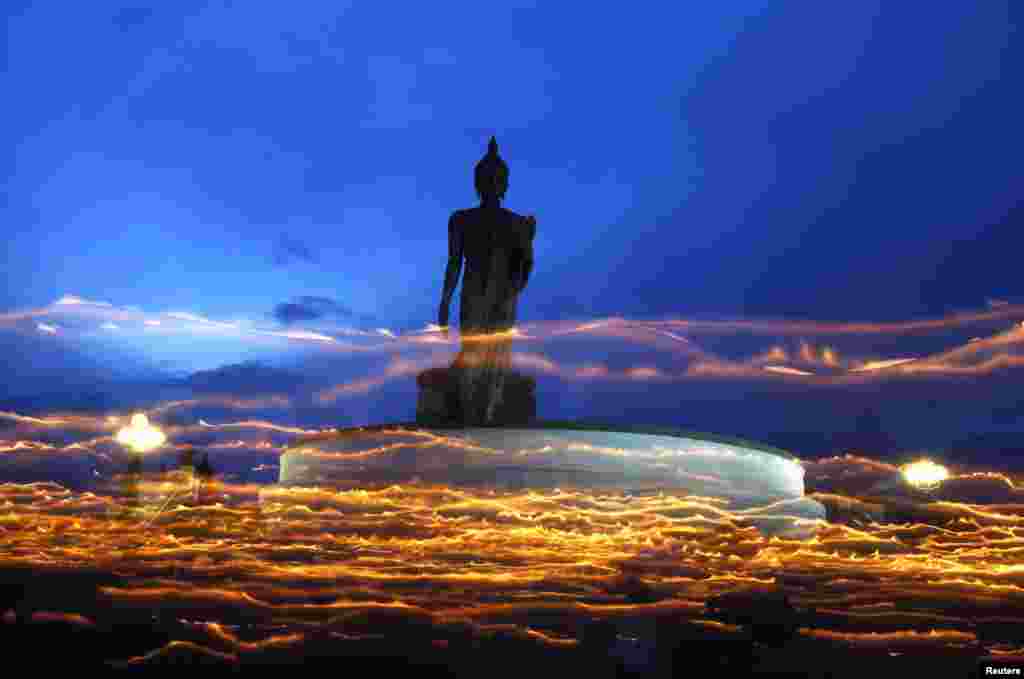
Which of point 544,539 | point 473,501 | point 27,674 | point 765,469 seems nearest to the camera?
point 27,674

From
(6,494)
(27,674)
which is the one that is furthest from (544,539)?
(6,494)

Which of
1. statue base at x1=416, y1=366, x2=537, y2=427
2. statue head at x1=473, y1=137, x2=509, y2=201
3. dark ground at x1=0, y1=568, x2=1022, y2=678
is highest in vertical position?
statue head at x1=473, y1=137, x2=509, y2=201

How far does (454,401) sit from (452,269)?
2093 mm

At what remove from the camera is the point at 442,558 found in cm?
902

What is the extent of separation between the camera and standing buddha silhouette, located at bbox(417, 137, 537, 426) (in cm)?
1303

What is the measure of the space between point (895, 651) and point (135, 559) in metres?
6.14

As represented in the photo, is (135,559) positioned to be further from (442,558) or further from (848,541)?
(848,541)

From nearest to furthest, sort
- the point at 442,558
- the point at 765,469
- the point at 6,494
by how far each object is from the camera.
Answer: the point at 442,558
the point at 765,469
the point at 6,494

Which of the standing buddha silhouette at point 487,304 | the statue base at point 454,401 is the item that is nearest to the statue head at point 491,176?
the standing buddha silhouette at point 487,304

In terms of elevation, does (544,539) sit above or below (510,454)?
below

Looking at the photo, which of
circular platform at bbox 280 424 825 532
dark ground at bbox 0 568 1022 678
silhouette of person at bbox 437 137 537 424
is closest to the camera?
dark ground at bbox 0 568 1022 678

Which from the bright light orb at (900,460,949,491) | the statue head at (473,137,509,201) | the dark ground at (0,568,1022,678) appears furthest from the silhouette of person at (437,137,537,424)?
the dark ground at (0,568,1022,678)

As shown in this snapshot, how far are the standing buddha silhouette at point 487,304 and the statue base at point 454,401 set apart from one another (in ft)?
0.04

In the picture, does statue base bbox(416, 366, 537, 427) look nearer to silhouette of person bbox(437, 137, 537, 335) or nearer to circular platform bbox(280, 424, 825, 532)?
silhouette of person bbox(437, 137, 537, 335)
